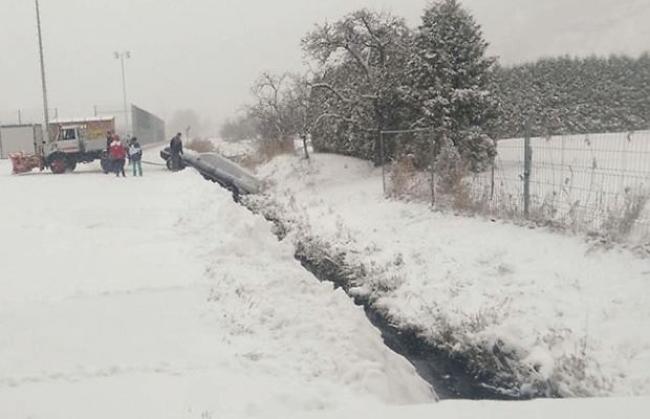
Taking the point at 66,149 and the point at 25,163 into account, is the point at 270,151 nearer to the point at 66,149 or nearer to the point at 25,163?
the point at 66,149

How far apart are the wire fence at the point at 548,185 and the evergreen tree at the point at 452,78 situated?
907mm

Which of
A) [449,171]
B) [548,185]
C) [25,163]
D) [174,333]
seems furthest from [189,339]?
[25,163]

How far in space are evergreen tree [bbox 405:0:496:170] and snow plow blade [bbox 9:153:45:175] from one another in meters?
16.5

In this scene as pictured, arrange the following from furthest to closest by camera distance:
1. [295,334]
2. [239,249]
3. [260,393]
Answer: [239,249] < [295,334] < [260,393]

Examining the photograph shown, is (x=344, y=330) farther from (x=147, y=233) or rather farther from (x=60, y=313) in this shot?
(x=147, y=233)

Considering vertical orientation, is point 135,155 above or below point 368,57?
below

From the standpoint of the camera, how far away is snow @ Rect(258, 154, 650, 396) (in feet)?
20.2

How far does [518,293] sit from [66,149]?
905 inches

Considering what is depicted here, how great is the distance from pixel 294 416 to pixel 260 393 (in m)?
0.64

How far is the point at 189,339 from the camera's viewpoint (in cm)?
589

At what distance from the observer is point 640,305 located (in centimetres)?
692

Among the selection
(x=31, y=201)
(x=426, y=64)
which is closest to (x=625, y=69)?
(x=426, y=64)

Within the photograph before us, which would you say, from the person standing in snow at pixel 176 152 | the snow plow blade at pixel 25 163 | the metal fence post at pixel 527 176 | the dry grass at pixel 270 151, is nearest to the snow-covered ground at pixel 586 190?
the metal fence post at pixel 527 176

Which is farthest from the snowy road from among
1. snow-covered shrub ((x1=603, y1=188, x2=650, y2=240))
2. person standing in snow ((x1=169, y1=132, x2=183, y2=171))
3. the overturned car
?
person standing in snow ((x1=169, y1=132, x2=183, y2=171))
